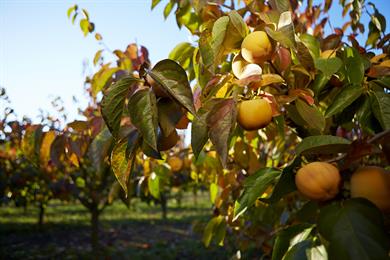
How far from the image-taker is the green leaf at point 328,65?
2.96 feet

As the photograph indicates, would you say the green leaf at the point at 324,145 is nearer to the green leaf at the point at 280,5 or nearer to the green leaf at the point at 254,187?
the green leaf at the point at 254,187

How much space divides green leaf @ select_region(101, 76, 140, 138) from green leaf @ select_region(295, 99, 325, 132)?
51cm

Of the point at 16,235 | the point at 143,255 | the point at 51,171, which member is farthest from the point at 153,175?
the point at 16,235

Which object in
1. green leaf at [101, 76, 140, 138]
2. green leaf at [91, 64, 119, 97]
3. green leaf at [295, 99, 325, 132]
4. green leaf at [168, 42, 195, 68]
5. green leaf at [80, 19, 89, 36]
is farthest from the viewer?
green leaf at [80, 19, 89, 36]

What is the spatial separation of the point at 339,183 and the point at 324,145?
96 millimetres

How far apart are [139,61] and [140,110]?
1076 mm

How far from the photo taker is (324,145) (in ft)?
2.40

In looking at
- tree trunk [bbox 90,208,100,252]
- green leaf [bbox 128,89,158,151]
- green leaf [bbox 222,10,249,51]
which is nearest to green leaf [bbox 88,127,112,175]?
green leaf [bbox 128,89,158,151]

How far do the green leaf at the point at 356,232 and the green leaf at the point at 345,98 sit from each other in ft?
1.08

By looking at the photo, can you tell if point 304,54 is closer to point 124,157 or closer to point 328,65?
point 328,65

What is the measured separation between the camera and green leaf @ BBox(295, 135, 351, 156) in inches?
28.7

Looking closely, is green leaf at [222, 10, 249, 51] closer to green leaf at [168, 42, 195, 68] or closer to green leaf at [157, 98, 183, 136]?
green leaf at [157, 98, 183, 136]

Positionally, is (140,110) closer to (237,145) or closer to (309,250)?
(309,250)

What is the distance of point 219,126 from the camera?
0.72 m
